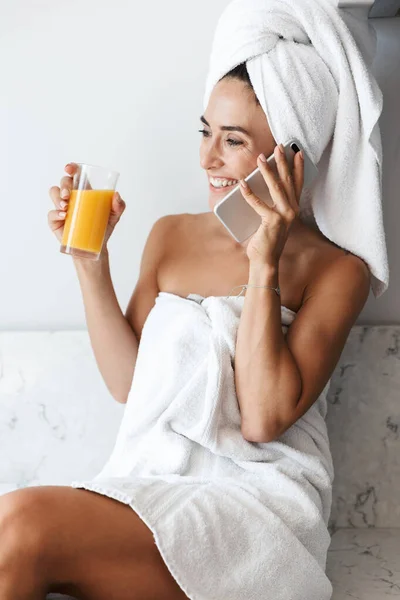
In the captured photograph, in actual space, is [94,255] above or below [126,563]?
above

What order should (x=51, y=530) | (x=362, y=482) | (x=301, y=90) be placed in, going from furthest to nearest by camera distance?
1. (x=362, y=482)
2. (x=301, y=90)
3. (x=51, y=530)

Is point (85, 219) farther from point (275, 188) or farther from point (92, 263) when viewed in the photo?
point (275, 188)

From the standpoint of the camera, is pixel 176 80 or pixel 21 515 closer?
pixel 21 515

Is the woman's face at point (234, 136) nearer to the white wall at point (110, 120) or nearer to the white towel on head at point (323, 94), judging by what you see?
the white towel on head at point (323, 94)

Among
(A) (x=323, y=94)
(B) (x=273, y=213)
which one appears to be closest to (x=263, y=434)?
(B) (x=273, y=213)

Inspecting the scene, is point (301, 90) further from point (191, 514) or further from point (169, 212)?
point (191, 514)

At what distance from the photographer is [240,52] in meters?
1.55

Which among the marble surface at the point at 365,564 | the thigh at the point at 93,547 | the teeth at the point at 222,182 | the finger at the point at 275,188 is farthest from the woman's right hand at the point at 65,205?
the marble surface at the point at 365,564

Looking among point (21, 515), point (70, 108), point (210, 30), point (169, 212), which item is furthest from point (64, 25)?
point (21, 515)

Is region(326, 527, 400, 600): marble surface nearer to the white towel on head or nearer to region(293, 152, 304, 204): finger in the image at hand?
the white towel on head

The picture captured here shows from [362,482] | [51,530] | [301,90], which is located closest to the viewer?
[51,530]

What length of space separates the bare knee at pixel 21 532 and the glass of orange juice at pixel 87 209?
490 mm

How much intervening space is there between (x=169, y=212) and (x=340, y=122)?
51cm

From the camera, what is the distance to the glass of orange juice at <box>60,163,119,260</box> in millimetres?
1522
